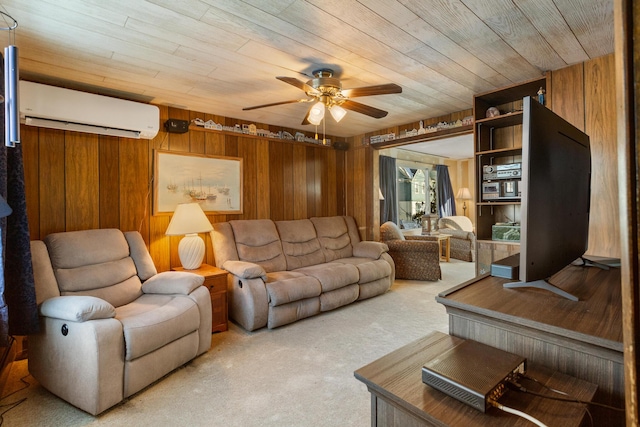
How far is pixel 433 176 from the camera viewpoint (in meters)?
7.98

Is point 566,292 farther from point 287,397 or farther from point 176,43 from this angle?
point 176,43

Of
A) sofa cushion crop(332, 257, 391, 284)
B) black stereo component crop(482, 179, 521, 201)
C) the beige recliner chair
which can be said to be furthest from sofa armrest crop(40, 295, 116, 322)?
black stereo component crop(482, 179, 521, 201)

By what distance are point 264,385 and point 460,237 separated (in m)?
5.31

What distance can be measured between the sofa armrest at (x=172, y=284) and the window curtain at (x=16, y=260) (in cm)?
75

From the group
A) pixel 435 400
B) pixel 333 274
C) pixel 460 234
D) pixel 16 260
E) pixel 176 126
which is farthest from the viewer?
pixel 460 234

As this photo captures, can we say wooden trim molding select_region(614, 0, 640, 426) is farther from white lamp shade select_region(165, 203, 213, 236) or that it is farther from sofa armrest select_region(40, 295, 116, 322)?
white lamp shade select_region(165, 203, 213, 236)

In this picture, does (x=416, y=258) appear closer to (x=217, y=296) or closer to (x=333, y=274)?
(x=333, y=274)

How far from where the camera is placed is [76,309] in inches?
72.3

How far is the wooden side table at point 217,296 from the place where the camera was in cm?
289

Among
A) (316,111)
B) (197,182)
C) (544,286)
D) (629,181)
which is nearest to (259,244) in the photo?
(197,182)

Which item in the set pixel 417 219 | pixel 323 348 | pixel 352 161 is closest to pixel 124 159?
pixel 323 348

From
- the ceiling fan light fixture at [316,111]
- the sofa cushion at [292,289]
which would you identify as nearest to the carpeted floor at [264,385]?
the sofa cushion at [292,289]

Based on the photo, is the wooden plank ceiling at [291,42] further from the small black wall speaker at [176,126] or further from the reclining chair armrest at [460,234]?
the reclining chair armrest at [460,234]

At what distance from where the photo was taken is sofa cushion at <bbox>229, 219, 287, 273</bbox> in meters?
3.54
